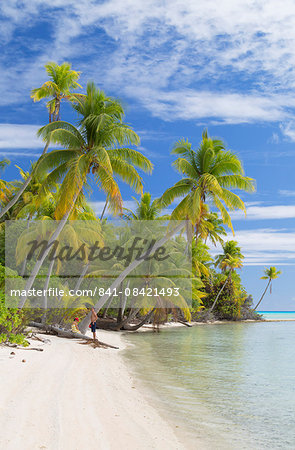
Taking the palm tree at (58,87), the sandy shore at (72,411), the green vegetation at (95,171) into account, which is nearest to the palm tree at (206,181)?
the green vegetation at (95,171)

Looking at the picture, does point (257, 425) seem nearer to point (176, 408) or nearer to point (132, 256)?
point (176, 408)

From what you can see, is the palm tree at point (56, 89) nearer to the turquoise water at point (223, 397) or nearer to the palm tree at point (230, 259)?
the turquoise water at point (223, 397)

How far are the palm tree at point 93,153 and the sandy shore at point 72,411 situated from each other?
868 cm

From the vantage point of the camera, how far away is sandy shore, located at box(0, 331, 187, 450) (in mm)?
4695

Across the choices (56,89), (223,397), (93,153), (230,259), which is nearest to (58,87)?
(56,89)

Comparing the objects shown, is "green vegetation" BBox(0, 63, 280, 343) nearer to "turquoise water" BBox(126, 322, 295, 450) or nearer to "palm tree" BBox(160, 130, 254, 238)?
"palm tree" BBox(160, 130, 254, 238)

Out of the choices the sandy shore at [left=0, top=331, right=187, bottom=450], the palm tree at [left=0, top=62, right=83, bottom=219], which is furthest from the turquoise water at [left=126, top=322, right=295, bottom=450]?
the palm tree at [left=0, top=62, right=83, bottom=219]

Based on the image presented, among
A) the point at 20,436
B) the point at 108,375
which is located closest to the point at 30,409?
the point at 20,436

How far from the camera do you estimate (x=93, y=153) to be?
17.7 metres

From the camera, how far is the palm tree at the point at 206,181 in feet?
65.5

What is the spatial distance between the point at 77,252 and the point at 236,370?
15524 millimetres

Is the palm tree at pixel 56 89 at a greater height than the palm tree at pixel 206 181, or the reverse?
the palm tree at pixel 56 89

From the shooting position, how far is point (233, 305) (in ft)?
188

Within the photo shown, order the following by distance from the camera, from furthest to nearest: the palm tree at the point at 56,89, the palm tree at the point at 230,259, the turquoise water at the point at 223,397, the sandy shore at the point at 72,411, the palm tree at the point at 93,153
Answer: the palm tree at the point at 230,259, the palm tree at the point at 56,89, the palm tree at the point at 93,153, the turquoise water at the point at 223,397, the sandy shore at the point at 72,411
